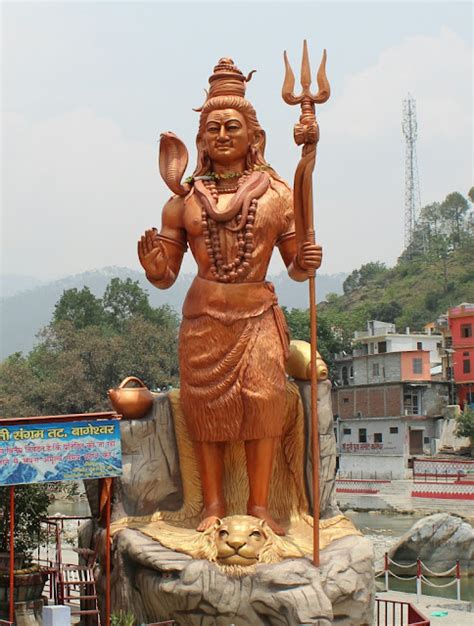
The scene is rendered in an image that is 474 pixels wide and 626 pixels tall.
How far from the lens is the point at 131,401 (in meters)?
7.89

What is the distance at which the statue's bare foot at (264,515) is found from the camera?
7.38 meters

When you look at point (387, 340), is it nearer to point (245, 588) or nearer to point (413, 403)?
point (413, 403)

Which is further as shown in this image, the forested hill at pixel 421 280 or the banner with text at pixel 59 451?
the forested hill at pixel 421 280

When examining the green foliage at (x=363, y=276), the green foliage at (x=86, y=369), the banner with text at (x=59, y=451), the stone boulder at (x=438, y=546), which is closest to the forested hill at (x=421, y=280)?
the green foliage at (x=363, y=276)

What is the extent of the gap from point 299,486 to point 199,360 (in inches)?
52.4

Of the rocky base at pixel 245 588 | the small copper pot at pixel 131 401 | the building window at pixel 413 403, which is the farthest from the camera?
the building window at pixel 413 403

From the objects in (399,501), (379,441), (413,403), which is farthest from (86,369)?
(413,403)

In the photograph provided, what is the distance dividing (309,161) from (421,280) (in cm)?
5151

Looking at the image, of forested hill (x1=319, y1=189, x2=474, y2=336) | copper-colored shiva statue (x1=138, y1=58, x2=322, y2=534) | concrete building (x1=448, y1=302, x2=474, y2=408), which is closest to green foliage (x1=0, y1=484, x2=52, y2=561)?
copper-colored shiva statue (x1=138, y1=58, x2=322, y2=534)

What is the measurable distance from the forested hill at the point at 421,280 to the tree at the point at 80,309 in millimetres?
10494

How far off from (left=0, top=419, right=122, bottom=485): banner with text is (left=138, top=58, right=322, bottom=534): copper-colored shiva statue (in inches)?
31.3

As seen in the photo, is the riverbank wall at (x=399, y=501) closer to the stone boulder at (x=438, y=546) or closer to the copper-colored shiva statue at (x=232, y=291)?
the stone boulder at (x=438, y=546)

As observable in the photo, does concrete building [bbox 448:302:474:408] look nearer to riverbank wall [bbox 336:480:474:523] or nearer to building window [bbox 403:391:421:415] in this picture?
building window [bbox 403:391:421:415]

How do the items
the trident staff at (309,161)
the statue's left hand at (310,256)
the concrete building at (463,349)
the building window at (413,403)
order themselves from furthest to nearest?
the concrete building at (463,349) → the building window at (413,403) → the statue's left hand at (310,256) → the trident staff at (309,161)
